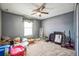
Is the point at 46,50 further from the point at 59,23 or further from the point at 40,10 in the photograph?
the point at 40,10

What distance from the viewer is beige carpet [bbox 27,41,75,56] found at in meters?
1.47

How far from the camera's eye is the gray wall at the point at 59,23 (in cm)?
146

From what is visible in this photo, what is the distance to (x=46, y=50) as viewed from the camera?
4.99 ft

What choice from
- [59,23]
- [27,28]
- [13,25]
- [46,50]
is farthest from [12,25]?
[59,23]

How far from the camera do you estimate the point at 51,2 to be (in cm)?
143

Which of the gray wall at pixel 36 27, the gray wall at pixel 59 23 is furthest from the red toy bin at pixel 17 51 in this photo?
the gray wall at pixel 59 23

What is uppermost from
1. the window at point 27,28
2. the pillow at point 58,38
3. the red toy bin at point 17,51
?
the window at point 27,28

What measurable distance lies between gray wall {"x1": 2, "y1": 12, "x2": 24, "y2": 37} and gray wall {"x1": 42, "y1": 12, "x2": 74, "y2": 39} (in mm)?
478

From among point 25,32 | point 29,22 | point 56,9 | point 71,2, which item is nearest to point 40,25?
point 29,22

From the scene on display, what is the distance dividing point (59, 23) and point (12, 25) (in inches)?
36.2

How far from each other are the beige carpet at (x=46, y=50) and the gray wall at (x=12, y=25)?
36 cm

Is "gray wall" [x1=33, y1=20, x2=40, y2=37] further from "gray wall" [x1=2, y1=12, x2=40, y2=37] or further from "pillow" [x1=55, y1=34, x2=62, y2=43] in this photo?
"pillow" [x1=55, y1=34, x2=62, y2=43]

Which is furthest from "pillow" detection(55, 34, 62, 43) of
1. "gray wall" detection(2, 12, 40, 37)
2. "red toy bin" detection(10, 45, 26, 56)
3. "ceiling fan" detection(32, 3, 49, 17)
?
"red toy bin" detection(10, 45, 26, 56)

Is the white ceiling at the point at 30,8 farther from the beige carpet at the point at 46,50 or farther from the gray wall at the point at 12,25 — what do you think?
the beige carpet at the point at 46,50
